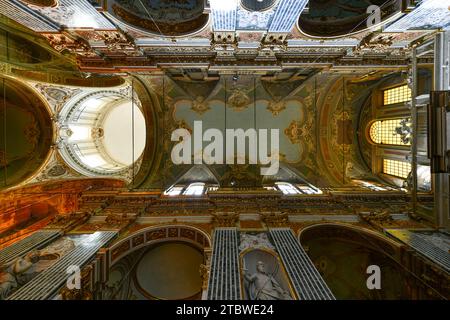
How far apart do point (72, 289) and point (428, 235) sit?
1000 centimetres

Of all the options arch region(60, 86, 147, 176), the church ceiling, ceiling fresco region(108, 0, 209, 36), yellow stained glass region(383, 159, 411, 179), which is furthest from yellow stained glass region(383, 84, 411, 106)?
arch region(60, 86, 147, 176)

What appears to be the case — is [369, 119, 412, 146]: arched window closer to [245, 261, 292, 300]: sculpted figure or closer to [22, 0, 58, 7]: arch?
[245, 261, 292, 300]: sculpted figure

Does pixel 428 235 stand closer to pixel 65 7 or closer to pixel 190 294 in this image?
pixel 190 294

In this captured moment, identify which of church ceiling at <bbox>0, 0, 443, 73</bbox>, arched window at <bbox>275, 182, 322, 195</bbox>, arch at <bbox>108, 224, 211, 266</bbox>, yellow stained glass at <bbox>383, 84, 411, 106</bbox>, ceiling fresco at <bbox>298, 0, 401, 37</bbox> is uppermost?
ceiling fresco at <bbox>298, 0, 401, 37</bbox>

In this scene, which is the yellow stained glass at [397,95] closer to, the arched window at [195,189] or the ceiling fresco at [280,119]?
the ceiling fresco at [280,119]

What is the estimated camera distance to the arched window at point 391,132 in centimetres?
1139

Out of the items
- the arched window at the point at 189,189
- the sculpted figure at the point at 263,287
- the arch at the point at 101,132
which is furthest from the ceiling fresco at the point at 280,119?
the sculpted figure at the point at 263,287

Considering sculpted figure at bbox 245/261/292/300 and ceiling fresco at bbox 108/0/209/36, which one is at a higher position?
ceiling fresco at bbox 108/0/209/36

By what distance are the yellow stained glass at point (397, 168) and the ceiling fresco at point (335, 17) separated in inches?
286

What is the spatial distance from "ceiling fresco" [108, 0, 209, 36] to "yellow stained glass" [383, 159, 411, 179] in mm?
11444

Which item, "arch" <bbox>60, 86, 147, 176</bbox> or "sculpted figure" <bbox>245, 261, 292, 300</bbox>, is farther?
"arch" <bbox>60, 86, 147, 176</bbox>

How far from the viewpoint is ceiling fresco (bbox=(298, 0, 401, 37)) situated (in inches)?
357

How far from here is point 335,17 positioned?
942 cm

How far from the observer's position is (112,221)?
346 inches
